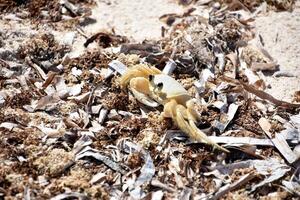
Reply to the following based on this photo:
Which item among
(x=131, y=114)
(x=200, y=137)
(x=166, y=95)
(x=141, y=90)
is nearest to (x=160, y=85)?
(x=166, y=95)

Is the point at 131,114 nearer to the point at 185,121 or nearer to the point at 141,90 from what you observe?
the point at 141,90

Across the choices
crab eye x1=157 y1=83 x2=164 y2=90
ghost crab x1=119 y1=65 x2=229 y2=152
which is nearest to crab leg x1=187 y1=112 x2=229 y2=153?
ghost crab x1=119 y1=65 x2=229 y2=152

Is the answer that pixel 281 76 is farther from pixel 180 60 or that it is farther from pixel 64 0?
pixel 64 0

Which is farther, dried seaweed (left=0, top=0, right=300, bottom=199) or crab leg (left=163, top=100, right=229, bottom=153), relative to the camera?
crab leg (left=163, top=100, right=229, bottom=153)

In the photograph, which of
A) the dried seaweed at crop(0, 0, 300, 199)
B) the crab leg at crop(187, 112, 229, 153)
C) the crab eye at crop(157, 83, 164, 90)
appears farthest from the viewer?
the crab eye at crop(157, 83, 164, 90)

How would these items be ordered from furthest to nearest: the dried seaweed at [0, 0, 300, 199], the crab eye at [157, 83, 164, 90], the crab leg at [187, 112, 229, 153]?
the crab eye at [157, 83, 164, 90]
the crab leg at [187, 112, 229, 153]
the dried seaweed at [0, 0, 300, 199]

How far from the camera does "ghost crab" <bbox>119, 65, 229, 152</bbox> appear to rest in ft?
10.9

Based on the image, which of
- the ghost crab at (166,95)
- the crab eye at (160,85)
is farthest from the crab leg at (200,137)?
the crab eye at (160,85)

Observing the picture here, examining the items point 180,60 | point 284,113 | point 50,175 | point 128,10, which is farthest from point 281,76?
point 50,175

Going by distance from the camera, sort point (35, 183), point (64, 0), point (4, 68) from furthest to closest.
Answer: point (64, 0)
point (4, 68)
point (35, 183)

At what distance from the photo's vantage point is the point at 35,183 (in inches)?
118

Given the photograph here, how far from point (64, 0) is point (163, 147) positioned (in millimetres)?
2249

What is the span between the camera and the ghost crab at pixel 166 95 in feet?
10.9

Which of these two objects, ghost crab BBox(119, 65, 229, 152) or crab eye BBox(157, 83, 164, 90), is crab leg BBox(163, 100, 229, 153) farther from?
crab eye BBox(157, 83, 164, 90)
